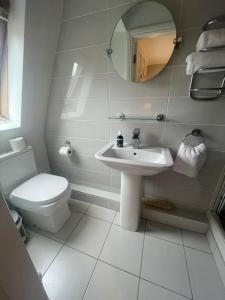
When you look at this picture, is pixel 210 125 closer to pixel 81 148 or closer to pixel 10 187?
pixel 81 148

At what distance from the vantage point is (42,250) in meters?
1.23

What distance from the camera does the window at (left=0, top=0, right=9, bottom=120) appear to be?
3.48 feet

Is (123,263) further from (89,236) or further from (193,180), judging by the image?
(193,180)

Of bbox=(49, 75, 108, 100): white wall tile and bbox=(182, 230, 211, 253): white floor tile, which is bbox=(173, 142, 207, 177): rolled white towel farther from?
bbox=(49, 75, 108, 100): white wall tile

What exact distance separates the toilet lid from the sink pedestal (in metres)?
0.54

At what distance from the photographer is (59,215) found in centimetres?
139

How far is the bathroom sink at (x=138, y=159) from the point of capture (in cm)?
95

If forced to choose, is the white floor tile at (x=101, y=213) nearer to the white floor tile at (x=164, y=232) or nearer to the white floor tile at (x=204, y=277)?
the white floor tile at (x=164, y=232)

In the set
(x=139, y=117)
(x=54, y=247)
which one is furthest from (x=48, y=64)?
(x=54, y=247)

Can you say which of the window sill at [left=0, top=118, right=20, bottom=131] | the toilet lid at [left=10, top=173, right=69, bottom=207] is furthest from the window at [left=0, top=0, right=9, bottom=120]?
the toilet lid at [left=10, top=173, right=69, bottom=207]

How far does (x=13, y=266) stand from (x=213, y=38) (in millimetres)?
1538

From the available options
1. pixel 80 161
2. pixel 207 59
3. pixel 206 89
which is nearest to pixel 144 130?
pixel 206 89

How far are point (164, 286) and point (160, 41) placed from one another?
1.79 m

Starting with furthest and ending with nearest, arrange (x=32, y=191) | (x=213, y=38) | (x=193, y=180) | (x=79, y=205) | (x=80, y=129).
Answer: (x=79, y=205)
(x=80, y=129)
(x=193, y=180)
(x=32, y=191)
(x=213, y=38)
